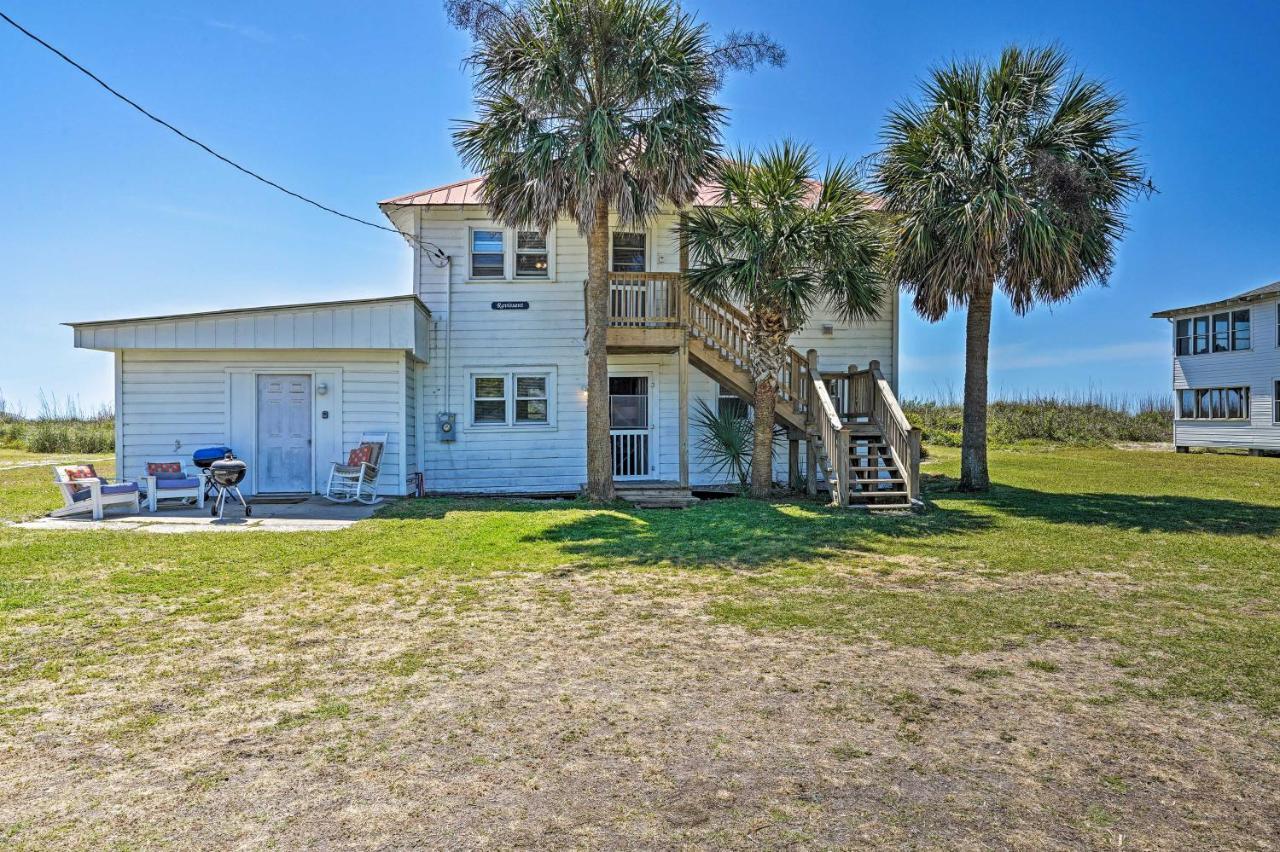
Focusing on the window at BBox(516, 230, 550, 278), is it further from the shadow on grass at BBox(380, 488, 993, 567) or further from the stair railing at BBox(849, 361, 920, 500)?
the stair railing at BBox(849, 361, 920, 500)

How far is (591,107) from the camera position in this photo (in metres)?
11.8

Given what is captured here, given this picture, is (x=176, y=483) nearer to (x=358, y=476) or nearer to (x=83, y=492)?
(x=83, y=492)

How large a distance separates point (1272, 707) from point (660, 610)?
146 inches

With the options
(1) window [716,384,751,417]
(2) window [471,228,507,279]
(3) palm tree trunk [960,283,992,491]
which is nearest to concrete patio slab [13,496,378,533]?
(2) window [471,228,507,279]

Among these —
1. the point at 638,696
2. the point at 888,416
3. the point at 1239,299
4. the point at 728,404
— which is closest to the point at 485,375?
the point at 728,404

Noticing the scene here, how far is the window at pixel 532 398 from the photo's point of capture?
1503 cm

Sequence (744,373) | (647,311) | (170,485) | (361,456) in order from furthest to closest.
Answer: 1. (744,373)
2. (647,311)
3. (361,456)
4. (170,485)

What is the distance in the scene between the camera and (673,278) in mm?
13078

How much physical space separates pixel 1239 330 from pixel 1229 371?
1442 millimetres

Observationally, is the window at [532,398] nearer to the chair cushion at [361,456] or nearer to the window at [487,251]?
the window at [487,251]

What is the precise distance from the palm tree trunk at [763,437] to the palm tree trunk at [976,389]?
3.68 m

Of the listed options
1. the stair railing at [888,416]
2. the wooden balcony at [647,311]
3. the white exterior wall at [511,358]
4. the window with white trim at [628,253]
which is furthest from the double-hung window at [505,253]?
the stair railing at [888,416]

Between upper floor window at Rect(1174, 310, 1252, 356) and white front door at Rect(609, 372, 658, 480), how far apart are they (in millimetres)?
23239

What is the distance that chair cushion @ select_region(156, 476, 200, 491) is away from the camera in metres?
11.2
